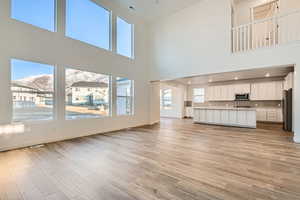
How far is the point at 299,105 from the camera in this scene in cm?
405

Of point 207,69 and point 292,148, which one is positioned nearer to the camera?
point 292,148

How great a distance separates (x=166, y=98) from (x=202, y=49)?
5748 mm

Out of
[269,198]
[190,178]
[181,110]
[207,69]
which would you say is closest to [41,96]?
[190,178]

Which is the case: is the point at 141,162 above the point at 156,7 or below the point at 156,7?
below

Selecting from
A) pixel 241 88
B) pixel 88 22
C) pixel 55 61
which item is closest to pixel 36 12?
pixel 55 61

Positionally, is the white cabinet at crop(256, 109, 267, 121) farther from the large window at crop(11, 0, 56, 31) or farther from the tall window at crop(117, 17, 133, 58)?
the large window at crop(11, 0, 56, 31)

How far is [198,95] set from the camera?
33.2 feet

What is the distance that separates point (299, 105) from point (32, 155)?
678 cm

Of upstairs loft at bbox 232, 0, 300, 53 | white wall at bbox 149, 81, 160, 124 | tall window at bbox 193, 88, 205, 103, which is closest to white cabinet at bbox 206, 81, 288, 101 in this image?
tall window at bbox 193, 88, 205, 103

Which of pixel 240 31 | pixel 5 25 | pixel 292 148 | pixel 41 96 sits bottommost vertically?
pixel 292 148

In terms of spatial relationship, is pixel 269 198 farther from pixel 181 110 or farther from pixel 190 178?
pixel 181 110

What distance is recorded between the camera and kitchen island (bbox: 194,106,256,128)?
20.9ft

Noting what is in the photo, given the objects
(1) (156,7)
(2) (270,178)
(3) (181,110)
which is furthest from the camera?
(3) (181,110)

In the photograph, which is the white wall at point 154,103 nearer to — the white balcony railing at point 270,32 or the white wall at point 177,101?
the white wall at point 177,101
